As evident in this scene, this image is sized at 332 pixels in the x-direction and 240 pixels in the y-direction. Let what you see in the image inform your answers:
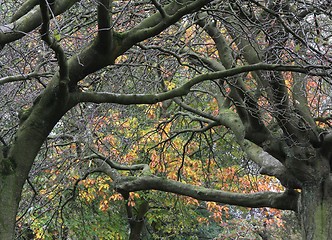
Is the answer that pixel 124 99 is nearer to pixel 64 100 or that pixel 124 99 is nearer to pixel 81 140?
pixel 64 100

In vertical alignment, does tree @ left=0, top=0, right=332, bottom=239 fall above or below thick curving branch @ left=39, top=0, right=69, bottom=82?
above

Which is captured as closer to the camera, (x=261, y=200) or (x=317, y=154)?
(x=317, y=154)

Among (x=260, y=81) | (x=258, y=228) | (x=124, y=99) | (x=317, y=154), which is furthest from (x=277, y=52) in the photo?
(x=258, y=228)

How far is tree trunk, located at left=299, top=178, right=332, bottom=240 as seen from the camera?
589 centimetres

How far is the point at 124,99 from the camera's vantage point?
4414 millimetres

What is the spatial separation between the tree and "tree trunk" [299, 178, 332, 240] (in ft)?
0.04

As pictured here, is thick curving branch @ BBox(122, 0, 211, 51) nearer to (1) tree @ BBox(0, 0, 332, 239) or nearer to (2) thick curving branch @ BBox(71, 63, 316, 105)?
(1) tree @ BBox(0, 0, 332, 239)

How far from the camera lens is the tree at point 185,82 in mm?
4195

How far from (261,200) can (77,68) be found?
12.2 ft

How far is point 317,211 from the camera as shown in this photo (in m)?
5.98

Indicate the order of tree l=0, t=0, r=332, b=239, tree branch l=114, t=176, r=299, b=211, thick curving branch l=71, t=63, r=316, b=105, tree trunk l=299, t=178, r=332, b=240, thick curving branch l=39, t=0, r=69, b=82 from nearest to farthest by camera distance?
thick curving branch l=39, t=0, r=69, b=82 < tree l=0, t=0, r=332, b=239 < thick curving branch l=71, t=63, r=316, b=105 < tree trunk l=299, t=178, r=332, b=240 < tree branch l=114, t=176, r=299, b=211

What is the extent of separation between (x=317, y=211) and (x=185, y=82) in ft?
8.03

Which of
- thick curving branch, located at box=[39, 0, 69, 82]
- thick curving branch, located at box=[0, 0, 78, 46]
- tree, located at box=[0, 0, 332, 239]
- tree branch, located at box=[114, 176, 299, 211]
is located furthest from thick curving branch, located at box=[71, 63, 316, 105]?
tree branch, located at box=[114, 176, 299, 211]

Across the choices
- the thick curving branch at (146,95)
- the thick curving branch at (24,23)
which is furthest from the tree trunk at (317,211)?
the thick curving branch at (24,23)
